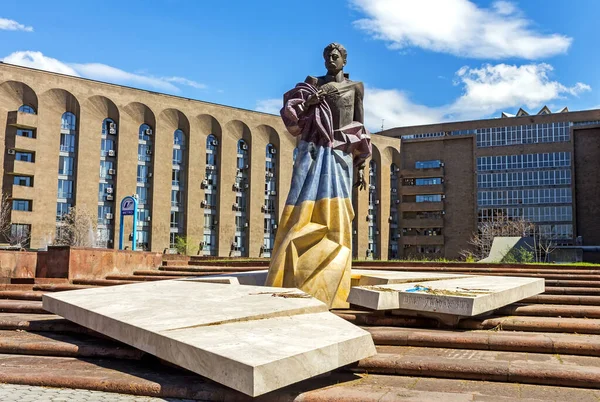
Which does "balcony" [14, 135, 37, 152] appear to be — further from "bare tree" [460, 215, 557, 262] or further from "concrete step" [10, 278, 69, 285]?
"bare tree" [460, 215, 557, 262]

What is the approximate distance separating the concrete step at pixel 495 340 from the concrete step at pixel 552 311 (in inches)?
49.9

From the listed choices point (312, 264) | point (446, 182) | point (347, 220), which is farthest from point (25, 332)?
point (446, 182)

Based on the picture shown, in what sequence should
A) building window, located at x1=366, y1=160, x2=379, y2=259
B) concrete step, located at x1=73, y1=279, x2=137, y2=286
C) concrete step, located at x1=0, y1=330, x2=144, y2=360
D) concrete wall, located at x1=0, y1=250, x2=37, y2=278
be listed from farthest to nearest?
building window, located at x1=366, y1=160, x2=379, y2=259
concrete step, located at x1=73, y1=279, x2=137, y2=286
concrete wall, located at x1=0, y1=250, x2=37, y2=278
concrete step, located at x1=0, y1=330, x2=144, y2=360

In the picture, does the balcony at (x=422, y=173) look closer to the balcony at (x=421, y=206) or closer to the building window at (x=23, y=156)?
the balcony at (x=421, y=206)

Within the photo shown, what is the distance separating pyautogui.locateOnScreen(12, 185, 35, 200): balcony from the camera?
41812 mm

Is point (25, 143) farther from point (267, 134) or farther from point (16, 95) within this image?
point (267, 134)

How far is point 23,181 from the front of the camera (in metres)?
43.1

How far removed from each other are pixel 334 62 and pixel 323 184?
247cm

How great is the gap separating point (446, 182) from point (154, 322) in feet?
201

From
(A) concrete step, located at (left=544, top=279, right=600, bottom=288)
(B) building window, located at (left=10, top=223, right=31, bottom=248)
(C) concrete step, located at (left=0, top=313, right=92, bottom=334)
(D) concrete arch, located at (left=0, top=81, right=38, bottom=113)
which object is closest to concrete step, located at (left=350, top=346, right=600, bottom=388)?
(C) concrete step, located at (left=0, top=313, right=92, bottom=334)

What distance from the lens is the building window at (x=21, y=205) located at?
140 feet

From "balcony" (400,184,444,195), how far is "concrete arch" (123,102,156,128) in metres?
30.0

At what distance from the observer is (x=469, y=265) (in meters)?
Answer: 16.8

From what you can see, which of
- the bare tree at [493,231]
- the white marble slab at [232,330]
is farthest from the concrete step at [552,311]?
the bare tree at [493,231]
